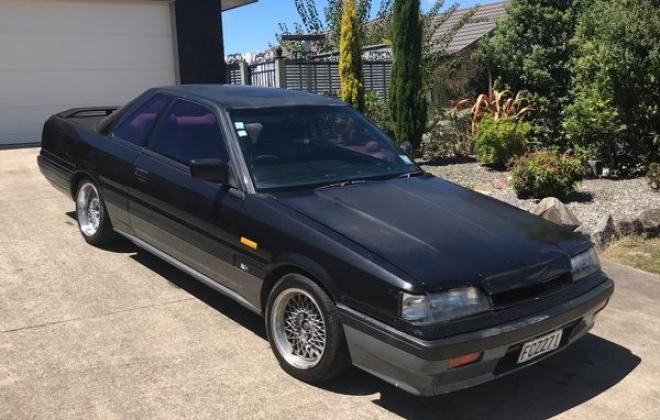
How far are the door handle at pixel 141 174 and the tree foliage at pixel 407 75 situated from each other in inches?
231

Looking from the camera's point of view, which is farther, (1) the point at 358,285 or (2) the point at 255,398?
(2) the point at 255,398

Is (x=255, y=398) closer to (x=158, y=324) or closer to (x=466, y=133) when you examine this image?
(x=158, y=324)

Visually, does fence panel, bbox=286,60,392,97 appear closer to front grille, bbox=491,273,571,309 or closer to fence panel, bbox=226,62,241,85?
fence panel, bbox=226,62,241,85

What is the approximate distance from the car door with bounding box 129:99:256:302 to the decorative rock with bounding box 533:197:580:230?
3596 millimetres

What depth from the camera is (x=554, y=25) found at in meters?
10.7

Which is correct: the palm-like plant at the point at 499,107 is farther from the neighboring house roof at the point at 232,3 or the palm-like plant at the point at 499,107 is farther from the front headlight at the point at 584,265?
the front headlight at the point at 584,265

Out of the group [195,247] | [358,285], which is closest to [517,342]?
[358,285]

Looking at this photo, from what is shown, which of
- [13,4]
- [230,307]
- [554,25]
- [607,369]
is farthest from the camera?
[13,4]

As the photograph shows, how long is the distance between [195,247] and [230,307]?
58cm

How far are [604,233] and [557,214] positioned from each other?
0.47 m

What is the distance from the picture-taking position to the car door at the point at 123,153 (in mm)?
5020

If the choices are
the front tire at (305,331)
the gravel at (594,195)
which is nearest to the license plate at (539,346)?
the front tire at (305,331)

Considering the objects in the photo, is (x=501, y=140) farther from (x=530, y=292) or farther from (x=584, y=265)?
(x=530, y=292)

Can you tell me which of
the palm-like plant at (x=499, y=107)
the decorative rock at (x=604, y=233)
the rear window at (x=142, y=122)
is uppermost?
the rear window at (x=142, y=122)
